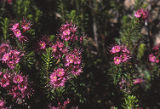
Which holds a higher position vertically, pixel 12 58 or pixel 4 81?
Result: pixel 12 58

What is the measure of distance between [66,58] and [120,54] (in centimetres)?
86

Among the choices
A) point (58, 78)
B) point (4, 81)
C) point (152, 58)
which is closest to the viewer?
point (4, 81)

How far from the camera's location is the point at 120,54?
3215mm

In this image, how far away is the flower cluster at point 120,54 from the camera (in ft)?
10.4

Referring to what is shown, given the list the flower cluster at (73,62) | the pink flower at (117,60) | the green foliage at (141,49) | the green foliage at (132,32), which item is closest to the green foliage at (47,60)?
the flower cluster at (73,62)

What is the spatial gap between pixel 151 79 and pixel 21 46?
2.63 metres

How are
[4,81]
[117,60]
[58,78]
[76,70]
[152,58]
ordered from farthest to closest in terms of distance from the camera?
1. [152,58]
2. [117,60]
3. [76,70]
4. [58,78]
5. [4,81]

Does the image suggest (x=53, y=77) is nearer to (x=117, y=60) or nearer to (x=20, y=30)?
(x=20, y=30)

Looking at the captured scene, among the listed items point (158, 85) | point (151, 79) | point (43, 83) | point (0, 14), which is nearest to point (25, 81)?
point (43, 83)

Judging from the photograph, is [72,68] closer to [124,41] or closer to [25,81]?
[25,81]

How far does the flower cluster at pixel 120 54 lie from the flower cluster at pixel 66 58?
59 cm

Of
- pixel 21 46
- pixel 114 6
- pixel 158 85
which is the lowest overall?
pixel 158 85

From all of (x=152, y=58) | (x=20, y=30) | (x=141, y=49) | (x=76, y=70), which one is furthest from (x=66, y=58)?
(x=152, y=58)

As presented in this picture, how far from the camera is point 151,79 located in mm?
4168
